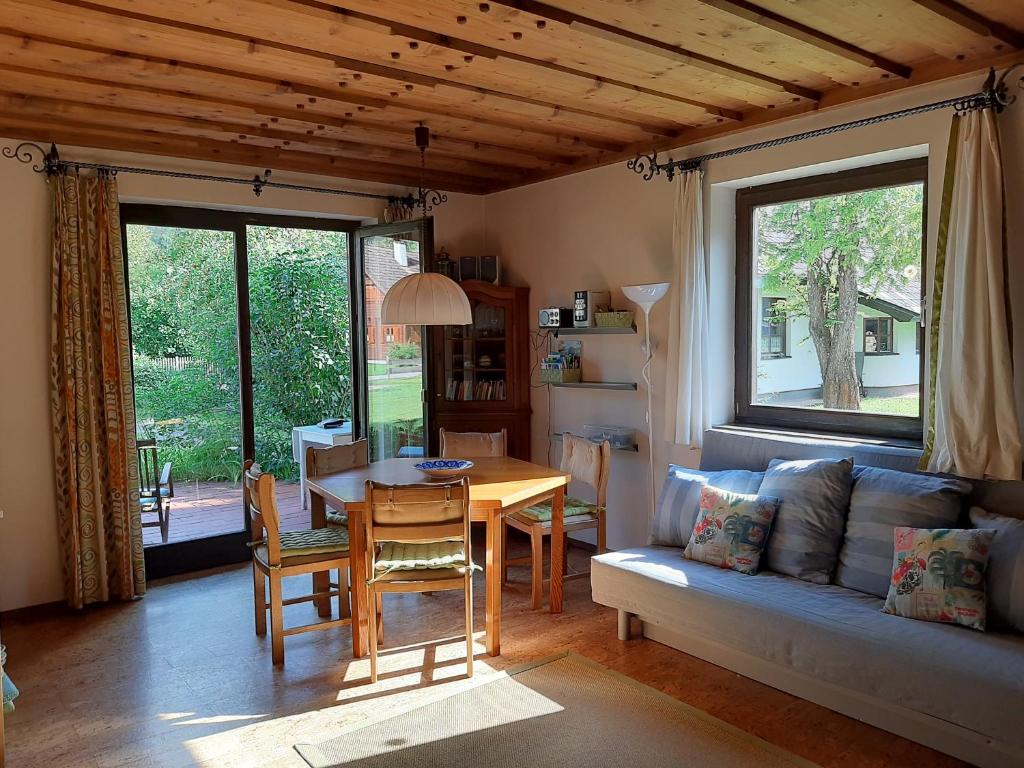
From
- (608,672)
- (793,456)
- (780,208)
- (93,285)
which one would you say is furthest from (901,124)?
(93,285)

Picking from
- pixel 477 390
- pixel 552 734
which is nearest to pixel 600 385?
pixel 477 390

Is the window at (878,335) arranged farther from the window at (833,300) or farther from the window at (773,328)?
the window at (773,328)

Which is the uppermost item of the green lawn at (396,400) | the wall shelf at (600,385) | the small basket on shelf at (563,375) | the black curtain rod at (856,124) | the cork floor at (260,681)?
the black curtain rod at (856,124)

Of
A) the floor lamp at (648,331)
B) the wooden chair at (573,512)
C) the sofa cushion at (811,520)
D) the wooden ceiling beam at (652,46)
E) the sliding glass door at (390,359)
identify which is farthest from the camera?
the sliding glass door at (390,359)

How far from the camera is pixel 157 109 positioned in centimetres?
378

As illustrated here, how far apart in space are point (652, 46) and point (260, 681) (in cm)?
304

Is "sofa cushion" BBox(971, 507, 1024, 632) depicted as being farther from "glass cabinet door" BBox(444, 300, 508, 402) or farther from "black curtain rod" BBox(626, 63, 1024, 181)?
"glass cabinet door" BBox(444, 300, 508, 402)

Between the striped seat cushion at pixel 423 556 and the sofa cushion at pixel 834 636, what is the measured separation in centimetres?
72

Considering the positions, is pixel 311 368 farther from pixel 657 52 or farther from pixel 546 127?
pixel 657 52

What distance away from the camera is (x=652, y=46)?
3.02m

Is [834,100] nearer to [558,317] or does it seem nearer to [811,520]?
[811,520]

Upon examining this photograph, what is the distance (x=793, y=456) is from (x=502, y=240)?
2855mm

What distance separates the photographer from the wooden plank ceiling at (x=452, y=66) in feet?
8.81

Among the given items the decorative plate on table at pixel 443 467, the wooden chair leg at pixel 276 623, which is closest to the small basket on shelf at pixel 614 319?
the decorative plate on table at pixel 443 467
